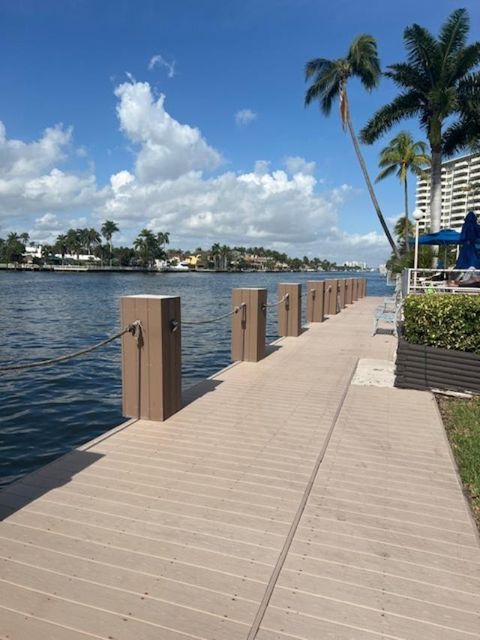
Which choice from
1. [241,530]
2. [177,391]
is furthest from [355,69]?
[241,530]

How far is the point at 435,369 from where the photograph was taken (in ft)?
23.3

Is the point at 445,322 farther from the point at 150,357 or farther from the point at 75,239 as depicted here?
the point at 75,239

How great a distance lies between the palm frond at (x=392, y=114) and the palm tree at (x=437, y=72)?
0.33 meters

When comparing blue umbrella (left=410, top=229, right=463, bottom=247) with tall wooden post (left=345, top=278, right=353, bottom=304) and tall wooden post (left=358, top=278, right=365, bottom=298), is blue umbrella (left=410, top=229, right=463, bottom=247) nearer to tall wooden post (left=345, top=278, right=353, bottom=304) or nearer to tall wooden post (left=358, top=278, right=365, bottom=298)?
tall wooden post (left=345, top=278, right=353, bottom=304)

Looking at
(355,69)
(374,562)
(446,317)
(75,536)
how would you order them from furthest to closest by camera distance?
1. (355,69)
2. (446,317)
3. (75,536)
4. (374,562)

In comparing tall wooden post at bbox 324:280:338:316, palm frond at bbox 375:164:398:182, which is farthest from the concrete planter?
palm frond at bbox 375:164:398:182

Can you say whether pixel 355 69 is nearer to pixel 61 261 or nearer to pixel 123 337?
pixel 123 337

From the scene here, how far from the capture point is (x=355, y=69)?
30125mm

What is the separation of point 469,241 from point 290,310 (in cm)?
589

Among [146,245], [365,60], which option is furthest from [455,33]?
[146,245]

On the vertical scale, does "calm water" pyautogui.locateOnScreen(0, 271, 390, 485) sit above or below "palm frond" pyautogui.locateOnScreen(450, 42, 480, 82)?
below

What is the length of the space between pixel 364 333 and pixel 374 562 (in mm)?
10675

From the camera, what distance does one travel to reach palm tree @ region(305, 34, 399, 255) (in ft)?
97.0

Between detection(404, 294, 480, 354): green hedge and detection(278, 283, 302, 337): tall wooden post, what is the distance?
4719mm
